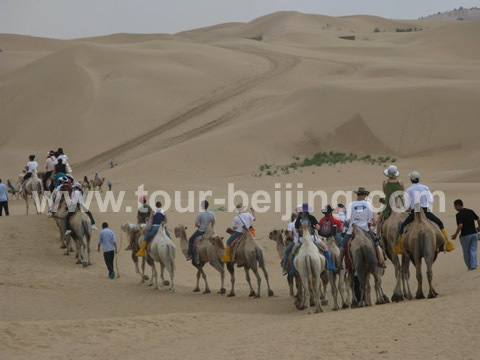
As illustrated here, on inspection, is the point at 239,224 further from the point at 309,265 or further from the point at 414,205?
the point at 414,205

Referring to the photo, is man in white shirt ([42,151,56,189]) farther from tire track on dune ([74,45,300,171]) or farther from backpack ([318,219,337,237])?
tire track on dune ([74,45,300,171])

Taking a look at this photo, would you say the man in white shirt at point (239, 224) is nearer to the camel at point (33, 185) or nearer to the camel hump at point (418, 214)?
the camel hump at point (418, 214)

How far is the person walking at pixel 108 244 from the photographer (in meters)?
21.8

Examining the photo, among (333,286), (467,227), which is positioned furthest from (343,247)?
(467,227)

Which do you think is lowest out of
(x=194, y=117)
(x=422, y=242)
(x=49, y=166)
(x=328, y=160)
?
(x=422, y=242)

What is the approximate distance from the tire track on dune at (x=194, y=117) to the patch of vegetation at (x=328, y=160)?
10.3 meters

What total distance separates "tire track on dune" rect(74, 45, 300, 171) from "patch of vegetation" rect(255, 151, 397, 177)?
33.8 ft

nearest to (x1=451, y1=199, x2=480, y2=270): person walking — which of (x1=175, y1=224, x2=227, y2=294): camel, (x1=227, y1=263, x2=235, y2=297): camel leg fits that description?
(x1=227, y1=263, x2=235, y2=297): camel leg

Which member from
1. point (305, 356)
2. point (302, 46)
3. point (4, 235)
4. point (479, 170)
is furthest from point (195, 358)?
point (302, 46)

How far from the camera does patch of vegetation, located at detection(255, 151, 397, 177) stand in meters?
51.4

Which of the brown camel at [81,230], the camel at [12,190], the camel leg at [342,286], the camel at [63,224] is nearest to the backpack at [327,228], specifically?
the camel leg at [342,286]

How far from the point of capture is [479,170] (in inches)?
1526

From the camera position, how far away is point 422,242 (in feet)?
49.6

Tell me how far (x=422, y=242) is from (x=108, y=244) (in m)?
9.82
